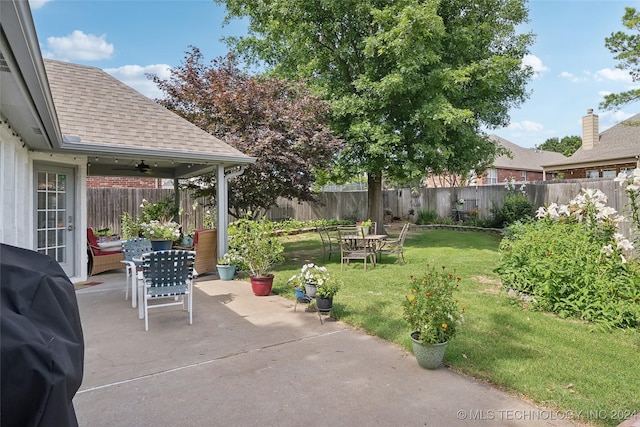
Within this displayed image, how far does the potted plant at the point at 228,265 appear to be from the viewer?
7680 mm

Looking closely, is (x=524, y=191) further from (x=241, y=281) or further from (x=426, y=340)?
(x=426, y=340)

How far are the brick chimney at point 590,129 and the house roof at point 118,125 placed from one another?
23017mm

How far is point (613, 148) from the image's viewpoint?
2105 centimetres

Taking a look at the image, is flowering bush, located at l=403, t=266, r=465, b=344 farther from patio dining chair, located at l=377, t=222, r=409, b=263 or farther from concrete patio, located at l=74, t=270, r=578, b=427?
patio dining chair, located at l=377, t=222, r=409, b=263

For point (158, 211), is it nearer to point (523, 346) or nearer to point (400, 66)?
point (400, 66)

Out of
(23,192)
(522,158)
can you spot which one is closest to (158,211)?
(23,192)

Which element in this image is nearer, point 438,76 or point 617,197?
point 617,197

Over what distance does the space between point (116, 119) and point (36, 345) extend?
773cm

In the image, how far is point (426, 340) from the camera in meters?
3.53

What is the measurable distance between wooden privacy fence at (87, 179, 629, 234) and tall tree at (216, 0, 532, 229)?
3057 millimetres

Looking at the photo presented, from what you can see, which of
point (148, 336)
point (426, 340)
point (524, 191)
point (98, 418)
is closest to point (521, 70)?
point (524, 191)

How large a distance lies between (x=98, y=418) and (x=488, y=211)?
16.9 metres

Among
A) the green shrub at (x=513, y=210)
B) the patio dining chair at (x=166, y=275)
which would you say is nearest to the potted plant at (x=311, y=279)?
the patio dining chair at (x=166, y=275)

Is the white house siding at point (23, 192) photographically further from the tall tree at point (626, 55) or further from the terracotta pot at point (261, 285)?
the tall tree at point (626, 55)
